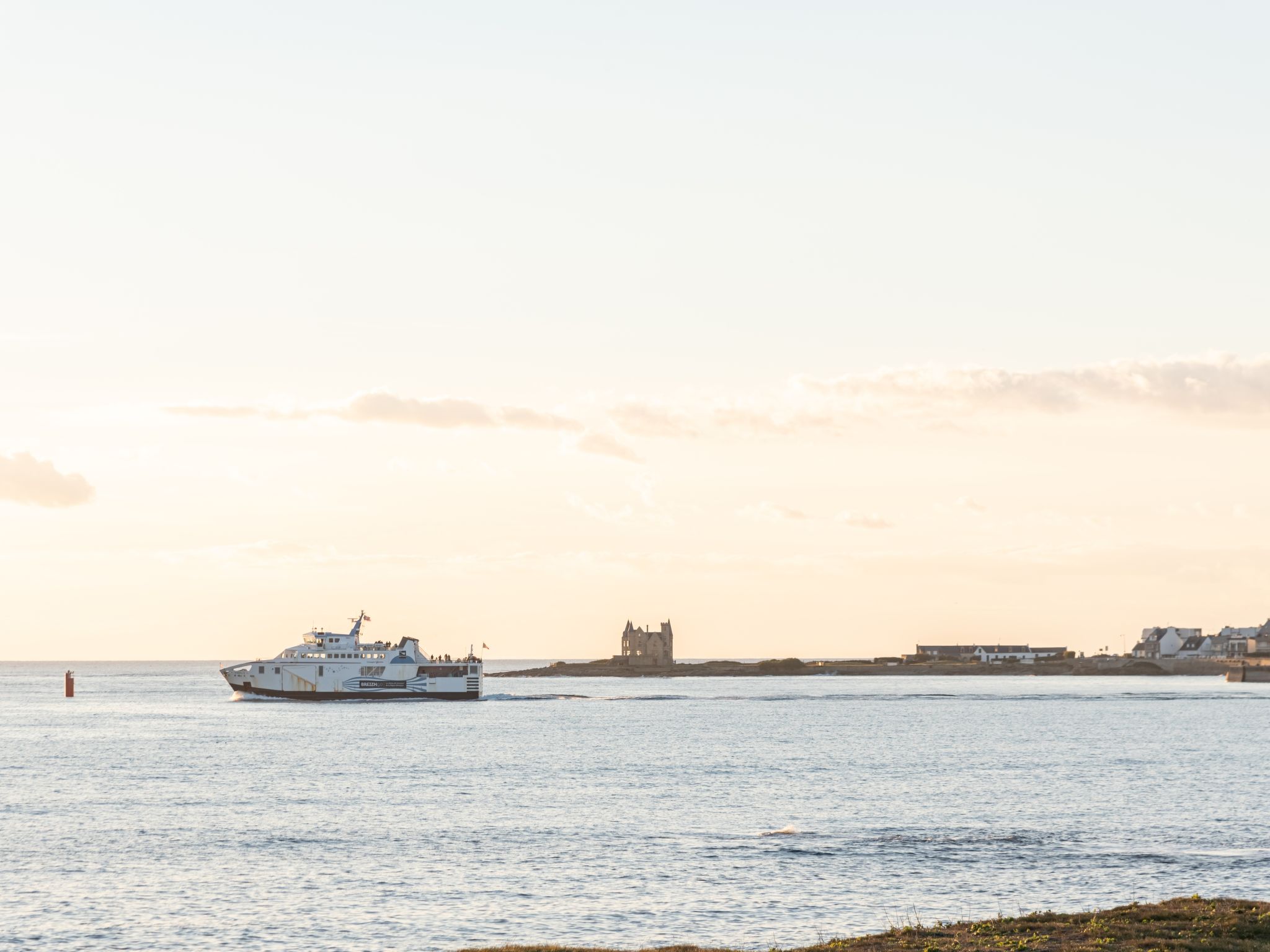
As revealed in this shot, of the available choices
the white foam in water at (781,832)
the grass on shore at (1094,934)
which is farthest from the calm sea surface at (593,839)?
the grass on shore at (1094,934)

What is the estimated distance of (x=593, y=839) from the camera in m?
63.2

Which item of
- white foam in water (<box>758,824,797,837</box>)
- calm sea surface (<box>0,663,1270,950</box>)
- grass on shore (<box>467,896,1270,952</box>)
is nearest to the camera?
grass on shore (<box>467,896,1270,952</box>)

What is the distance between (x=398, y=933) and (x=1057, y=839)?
3131 centimetres

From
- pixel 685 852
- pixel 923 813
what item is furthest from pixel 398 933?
pixel 923 813

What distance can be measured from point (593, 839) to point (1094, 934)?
30.7m

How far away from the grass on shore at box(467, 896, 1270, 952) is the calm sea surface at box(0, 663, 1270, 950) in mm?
5714

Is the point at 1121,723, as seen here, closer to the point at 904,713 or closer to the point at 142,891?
the point at 904,713

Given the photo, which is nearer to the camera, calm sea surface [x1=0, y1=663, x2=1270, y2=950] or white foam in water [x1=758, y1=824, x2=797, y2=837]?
calm sea surface [x1=0, y1=663, x2=1270, y2=950]

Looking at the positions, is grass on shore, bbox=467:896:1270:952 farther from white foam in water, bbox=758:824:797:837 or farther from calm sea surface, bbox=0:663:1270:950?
white foam in water, bbox=758:824:797:837

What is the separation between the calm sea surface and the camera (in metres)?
45.5

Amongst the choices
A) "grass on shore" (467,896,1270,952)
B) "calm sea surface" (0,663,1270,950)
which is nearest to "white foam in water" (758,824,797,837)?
"calm sea surface" (0,663,1270,950)

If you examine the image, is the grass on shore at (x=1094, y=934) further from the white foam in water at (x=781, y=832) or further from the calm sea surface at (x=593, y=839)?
the white foam in water at (x=781, y=832)

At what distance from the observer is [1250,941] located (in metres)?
34.5

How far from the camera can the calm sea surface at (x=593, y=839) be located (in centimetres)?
4553
